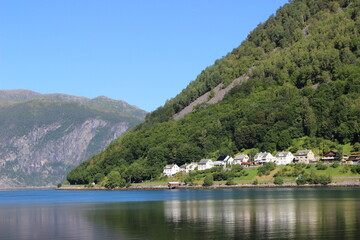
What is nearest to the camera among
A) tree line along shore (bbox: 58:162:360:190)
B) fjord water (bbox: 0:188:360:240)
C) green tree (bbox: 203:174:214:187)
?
fjord water (bbox: 0:188:360:240)

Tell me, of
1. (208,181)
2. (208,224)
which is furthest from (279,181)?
(208,224)

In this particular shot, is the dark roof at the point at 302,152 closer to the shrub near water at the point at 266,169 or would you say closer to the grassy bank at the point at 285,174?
the grassy bank at the point at 285,174

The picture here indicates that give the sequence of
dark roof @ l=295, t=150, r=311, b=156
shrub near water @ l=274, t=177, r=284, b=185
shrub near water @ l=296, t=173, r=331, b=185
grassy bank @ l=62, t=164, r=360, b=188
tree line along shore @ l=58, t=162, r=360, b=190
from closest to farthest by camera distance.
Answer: tree line along shore @ l=58, t=162, r=360, b=190
shrub near water @ l=296, t=173, r=331, b=185
grassy bank @ l=62, t=164, r=360, b=188
shrub near water @ l=274, t=177, r=284, b=185
dark roof @ l=295, t=150, r=311, b=156

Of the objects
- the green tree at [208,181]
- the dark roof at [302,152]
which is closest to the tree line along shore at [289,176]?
the green tree at [208,181]

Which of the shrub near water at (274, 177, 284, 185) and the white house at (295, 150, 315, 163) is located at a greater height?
the white house at (295, 150, 315, 163)

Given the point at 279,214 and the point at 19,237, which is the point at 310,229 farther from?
the point at 19,237

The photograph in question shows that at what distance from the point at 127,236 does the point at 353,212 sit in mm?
31609

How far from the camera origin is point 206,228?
68188 mm

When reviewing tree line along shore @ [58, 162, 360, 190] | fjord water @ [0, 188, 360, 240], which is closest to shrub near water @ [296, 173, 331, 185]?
tree line along shore @ [58, 162, 360, 190]

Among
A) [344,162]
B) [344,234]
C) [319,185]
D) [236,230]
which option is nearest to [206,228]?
[236,230]

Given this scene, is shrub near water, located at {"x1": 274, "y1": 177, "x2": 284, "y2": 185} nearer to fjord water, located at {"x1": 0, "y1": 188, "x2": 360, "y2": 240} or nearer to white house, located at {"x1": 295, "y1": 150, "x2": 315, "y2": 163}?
white house, located at {"x1": 295, "y1": 150, "x2": 315, "y2": 163}

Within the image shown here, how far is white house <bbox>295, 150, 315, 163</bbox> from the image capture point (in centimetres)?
19225

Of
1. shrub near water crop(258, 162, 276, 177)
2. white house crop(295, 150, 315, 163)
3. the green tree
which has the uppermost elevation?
white house crop(295, 150, 315, 163)

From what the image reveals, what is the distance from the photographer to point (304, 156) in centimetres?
19500
